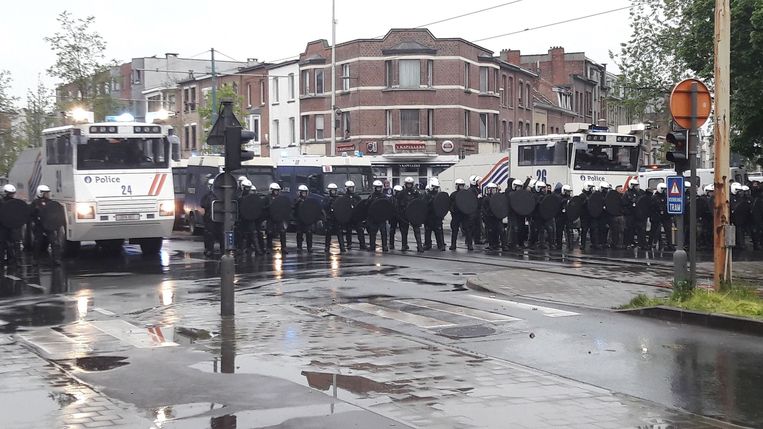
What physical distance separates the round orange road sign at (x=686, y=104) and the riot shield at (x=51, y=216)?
1461 centimetres

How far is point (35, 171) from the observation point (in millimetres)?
27875

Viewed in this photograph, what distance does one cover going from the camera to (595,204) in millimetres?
27156

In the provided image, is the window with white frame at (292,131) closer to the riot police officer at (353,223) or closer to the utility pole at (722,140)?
the riot police officer at (353,223)

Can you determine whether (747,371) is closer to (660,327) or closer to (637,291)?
(660,327)

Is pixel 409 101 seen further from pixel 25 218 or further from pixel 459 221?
pixel 25 218

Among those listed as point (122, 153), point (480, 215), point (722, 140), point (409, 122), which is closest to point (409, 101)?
point (409, 122)

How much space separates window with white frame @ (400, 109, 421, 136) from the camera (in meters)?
59.9

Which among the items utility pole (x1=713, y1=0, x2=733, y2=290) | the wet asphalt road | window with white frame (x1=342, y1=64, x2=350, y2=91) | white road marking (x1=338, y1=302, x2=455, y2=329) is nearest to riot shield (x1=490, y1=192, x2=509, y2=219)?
the wet asphalt road

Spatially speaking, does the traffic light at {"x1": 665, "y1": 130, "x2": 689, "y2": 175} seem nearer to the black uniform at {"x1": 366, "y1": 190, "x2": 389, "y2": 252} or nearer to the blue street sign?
the blue street sign

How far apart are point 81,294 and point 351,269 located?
19.6 feet

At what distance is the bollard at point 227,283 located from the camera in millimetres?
13484

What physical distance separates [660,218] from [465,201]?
5.46 metres

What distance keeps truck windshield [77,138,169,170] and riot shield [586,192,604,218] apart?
37.3 ft

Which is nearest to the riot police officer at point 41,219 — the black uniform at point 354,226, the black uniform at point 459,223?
the black uniform at point 354,226
